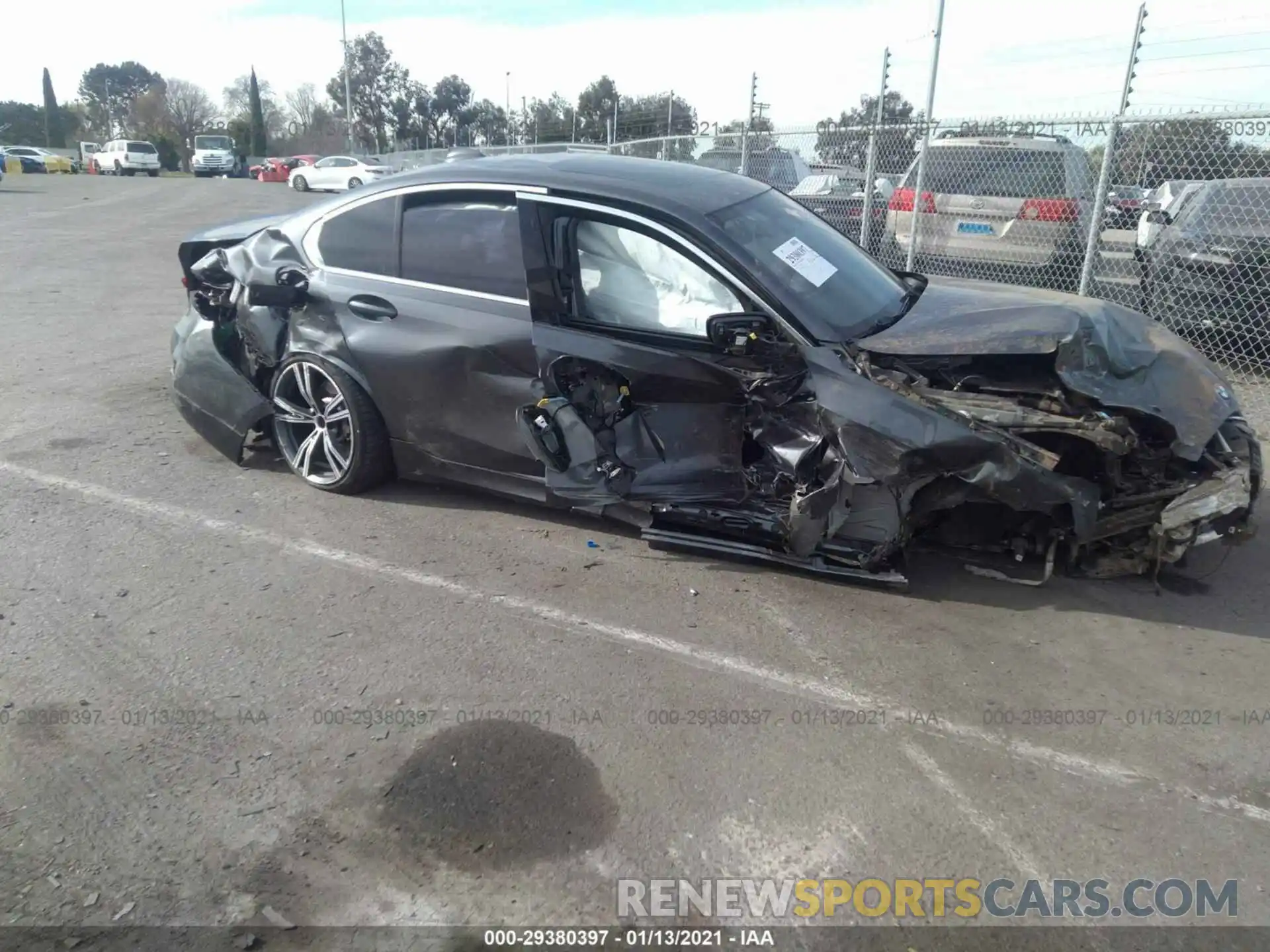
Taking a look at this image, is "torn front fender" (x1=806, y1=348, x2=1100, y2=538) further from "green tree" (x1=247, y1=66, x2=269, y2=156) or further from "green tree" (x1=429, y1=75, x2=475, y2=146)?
"green tree" (x1=247, y1=66, x2=269, y2=156)

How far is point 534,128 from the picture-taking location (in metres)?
48.3

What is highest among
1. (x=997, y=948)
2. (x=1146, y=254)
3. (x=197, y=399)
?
(x=1146, y=254)

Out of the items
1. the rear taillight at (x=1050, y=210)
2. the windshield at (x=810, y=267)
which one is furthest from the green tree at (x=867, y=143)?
the windshield at (x=810, y=267)

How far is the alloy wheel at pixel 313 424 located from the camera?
4.92 metres

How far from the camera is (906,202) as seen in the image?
945 cm

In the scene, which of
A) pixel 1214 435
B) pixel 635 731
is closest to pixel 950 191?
pixel 1214 435

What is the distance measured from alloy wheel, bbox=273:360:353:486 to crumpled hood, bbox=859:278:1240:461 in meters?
2.81

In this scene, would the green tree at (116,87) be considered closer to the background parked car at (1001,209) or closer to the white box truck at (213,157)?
the white box truck at (213,157)

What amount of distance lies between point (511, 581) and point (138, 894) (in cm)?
200

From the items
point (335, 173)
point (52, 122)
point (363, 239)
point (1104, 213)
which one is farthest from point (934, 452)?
point (52, 122)

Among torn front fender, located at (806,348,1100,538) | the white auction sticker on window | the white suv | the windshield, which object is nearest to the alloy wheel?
the windshield

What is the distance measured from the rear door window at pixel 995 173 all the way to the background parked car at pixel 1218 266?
0.98 meters

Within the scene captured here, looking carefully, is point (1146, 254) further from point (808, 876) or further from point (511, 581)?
point (808, 876)

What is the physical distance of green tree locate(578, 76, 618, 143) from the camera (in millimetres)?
45656
